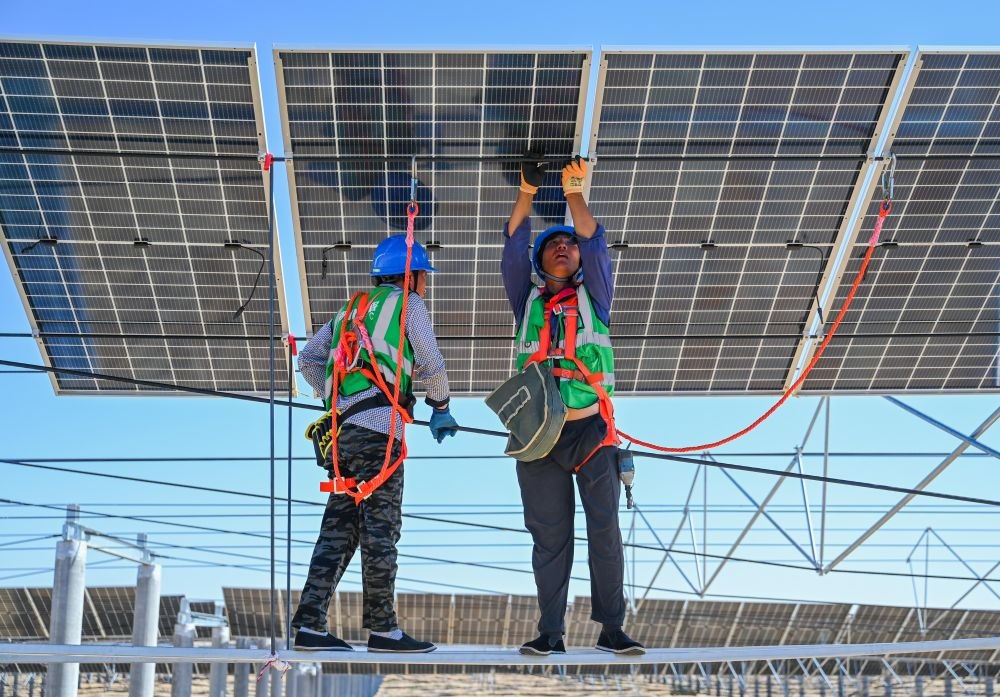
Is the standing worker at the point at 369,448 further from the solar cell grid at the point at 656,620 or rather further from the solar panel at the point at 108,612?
the solar panel at the point at 108,612

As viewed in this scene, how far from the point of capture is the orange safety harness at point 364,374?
5863 millimetres

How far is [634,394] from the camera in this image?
10.9 meters

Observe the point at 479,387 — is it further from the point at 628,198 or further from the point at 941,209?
the point at 941,209

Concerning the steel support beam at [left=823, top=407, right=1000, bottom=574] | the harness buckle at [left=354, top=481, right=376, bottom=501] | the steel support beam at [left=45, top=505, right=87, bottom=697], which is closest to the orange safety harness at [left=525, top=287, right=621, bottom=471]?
the harness buckle at [left=354, top=481, right=376, bottom=501]

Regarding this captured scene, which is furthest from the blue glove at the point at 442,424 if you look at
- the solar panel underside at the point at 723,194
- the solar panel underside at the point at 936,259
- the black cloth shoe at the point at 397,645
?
the solar panel underside at the point at 936,259

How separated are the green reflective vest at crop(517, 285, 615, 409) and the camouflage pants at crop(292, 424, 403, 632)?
0.88m

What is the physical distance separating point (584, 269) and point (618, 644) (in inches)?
74.0

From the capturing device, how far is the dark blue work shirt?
239 inches

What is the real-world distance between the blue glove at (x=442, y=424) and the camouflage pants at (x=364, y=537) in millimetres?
347

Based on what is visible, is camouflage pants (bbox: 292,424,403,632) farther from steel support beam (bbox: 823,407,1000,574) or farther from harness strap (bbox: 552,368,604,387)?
steel support beam (bbox: 823,407,1000,574)

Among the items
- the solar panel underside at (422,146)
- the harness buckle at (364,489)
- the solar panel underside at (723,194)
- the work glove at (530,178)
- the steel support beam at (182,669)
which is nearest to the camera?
the harness buckle at (364,489)

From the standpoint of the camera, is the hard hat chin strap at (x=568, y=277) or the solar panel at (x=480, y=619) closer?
the hard hat chin strap at (x=568, y=277)

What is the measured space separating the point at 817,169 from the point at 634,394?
2.65m

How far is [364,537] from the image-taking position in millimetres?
5961
